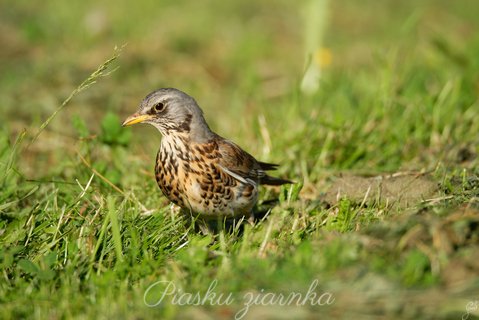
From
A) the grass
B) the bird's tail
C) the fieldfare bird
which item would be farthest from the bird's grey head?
the bird's tail

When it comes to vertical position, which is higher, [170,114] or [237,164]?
[170,114]

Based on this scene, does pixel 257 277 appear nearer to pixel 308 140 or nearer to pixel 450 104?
pixel 308 140

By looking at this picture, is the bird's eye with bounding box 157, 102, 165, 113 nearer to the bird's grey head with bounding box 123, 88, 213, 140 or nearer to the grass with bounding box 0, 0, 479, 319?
the bird's grey head with bounding box 123, 88, 213, 140

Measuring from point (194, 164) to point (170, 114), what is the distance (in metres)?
0.47

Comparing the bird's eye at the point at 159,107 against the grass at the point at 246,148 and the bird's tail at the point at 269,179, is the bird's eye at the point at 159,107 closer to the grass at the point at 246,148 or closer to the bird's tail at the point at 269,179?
the grass at the point at 246,148

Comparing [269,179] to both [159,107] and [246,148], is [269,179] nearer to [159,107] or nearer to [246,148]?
[246,148]

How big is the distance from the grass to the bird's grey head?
60cm

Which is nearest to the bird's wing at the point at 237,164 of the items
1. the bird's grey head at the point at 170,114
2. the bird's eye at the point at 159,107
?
the bird's grey head at the point at 170,114

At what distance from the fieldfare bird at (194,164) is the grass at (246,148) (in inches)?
10.6

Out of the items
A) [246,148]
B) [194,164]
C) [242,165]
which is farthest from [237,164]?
[246,148]

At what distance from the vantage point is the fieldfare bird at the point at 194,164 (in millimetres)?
5324

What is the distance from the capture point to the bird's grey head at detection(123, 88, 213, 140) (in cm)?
550

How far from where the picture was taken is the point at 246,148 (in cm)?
704

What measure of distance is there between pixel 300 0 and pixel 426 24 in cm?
276
